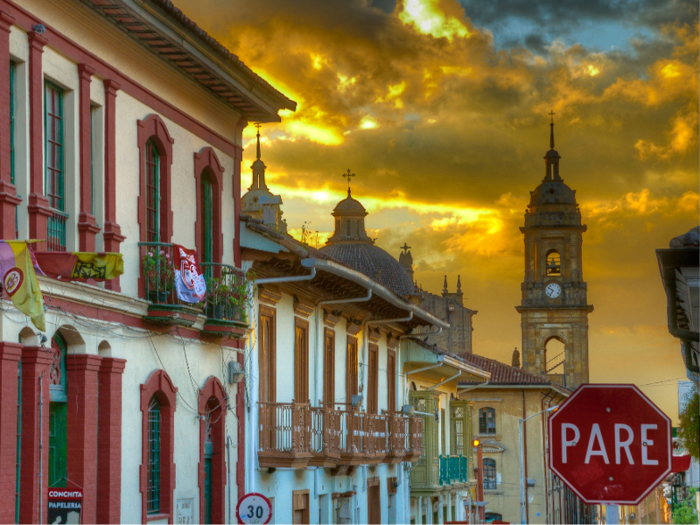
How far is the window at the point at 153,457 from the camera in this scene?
17.9 metres

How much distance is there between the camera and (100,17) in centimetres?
1606

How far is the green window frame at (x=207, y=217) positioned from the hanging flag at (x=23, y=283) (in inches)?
308

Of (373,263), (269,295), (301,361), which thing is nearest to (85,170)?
(269,295)

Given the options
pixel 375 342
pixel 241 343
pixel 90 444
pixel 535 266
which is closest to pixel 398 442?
pixel 375 342

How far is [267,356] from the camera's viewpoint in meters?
22.6

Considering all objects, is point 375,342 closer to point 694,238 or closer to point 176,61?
point 176,61

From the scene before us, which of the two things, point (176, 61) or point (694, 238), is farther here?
point (176, 61)

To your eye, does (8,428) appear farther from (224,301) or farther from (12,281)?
(224,301)

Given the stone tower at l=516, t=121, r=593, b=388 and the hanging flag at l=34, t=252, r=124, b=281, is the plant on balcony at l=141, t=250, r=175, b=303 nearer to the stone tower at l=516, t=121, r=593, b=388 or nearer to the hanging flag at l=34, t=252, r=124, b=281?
the hanging flag at l=34, t=252, r=124, b=281

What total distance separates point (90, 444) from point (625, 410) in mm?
9913

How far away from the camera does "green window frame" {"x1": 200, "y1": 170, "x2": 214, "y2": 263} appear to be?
66.7 ft

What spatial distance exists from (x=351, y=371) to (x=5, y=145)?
16681 mm

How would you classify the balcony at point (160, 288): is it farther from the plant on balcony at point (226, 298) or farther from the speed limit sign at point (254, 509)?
the speed limit sign at point (254, 509)

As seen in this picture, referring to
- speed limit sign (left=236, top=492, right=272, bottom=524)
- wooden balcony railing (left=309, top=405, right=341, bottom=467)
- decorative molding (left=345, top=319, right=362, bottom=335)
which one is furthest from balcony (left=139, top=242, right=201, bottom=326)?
decorative molding (left=345, top=319, right=362, bottom=335)
